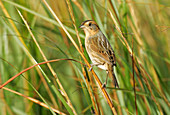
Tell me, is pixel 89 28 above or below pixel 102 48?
above

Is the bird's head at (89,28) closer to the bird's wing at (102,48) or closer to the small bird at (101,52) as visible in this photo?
the small bird at (101,52)

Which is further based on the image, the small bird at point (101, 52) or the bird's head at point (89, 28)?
the bird's head at point (89, 28)

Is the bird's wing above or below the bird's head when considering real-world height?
below

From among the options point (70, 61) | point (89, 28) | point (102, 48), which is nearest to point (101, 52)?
point (102, 48)

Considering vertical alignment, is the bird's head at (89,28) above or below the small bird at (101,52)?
above

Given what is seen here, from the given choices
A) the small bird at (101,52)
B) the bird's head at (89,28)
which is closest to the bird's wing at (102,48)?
the small bird at (101,52)

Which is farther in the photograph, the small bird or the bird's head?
the bird's head

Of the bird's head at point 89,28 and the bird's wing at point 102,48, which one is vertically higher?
the bird's head at point 89,28

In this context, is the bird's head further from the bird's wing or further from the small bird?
the bird's wing

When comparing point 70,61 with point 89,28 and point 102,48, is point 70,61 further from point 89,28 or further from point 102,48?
point 89,28

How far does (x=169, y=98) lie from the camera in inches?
79.5

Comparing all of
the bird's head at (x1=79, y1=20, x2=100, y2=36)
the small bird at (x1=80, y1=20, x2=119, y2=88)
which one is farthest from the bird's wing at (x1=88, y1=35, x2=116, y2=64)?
the bird's head at (x1=79, y1=20, x2=100, y2=36)

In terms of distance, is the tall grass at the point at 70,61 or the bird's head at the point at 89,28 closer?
the tall grass at the point at 70,61

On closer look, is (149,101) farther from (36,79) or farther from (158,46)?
(158,46)
